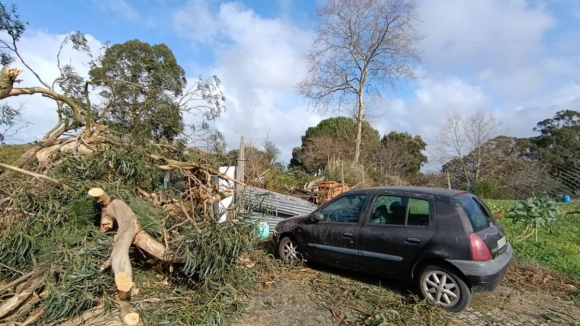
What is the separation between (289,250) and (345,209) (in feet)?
4.25

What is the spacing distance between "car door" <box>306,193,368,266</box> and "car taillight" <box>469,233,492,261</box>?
145 cm

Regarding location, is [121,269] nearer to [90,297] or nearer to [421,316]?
[90,297]

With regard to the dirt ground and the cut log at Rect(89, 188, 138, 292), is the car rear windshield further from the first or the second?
the cut log at Rect(89, 188, 138, 292)

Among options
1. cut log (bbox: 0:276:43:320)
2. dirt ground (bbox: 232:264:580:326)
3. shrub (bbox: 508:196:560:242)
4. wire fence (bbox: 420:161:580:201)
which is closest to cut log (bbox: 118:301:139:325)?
cut log (bbox: 0:276:43:320)

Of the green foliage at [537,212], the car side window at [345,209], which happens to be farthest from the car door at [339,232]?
the green foliage at [537,212]

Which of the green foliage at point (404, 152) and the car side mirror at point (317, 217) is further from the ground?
the green foliage at point (404, 152)

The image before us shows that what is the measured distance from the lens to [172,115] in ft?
28.7

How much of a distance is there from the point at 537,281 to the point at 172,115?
26.5 feet

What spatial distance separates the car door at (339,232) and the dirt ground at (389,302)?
0.35 metres

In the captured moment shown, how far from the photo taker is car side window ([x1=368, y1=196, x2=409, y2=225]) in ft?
15.4

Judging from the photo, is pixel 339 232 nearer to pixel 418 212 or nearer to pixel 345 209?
pixel 345 209

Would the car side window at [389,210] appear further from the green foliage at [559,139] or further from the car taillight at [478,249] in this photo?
the green foliage at [559,139]

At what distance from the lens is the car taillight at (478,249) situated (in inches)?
156

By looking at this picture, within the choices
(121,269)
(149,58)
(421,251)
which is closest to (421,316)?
(421,251)
